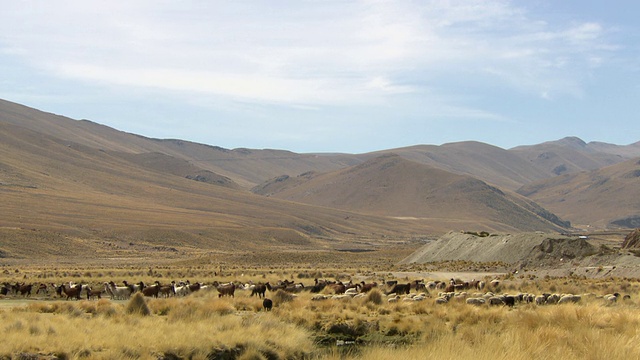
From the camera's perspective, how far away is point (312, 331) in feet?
58.1

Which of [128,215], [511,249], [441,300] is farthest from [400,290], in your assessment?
[128,215]

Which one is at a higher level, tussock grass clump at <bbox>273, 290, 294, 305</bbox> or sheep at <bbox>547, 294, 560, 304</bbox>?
sheep at <bbox>547, 294, 560, 304</bbox>

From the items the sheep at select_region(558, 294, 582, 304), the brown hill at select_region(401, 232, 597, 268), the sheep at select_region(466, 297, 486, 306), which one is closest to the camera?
the sheep at select_region(466, 297, 486, 306)

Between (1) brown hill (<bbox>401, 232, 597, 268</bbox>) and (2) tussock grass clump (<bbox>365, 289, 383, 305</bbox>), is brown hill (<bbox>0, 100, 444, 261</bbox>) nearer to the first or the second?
(1) brown hill (<bbox>401, 232, 597, 268</bbox>)

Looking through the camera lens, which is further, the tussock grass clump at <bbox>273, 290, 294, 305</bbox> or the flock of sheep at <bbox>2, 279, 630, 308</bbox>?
the flock of sheep at <bbox>2, 279, 630, 308</bbox>

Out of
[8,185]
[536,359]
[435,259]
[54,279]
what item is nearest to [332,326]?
[536,359]

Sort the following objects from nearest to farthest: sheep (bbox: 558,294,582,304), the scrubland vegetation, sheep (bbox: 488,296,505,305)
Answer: the scrubland vegetation, sheep (bbox: 488,296,505,305), sheep (bbox: 558,294,582,304)

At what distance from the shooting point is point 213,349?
579 inches

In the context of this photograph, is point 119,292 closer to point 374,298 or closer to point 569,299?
point 374,298

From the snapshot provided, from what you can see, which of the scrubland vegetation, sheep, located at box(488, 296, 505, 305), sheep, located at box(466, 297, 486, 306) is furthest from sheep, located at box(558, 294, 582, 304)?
sheep, located at box(466, 297, 486, 306)

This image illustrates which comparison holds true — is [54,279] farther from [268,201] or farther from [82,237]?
[268,201]

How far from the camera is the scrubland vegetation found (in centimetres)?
1298

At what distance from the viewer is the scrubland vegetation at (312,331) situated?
511 inches

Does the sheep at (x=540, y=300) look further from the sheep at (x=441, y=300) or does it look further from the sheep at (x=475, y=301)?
the sheep at (x=441, y=300)
